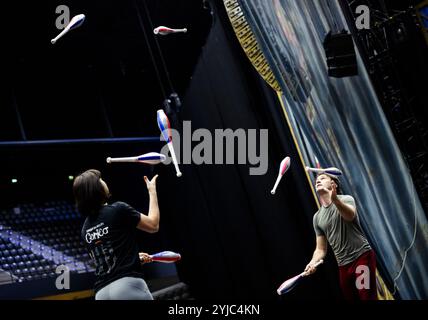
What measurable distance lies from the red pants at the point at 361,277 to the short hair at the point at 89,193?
56.5 inches

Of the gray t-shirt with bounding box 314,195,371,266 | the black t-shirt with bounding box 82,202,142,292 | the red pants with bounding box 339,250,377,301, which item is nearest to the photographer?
the black t-shirt with bounding box 82,202,142,292

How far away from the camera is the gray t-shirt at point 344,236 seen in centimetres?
284

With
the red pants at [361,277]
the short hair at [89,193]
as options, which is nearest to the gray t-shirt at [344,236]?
the red pants at [361,277]

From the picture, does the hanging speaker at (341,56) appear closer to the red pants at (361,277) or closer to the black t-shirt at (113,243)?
the red pants at (361,277)

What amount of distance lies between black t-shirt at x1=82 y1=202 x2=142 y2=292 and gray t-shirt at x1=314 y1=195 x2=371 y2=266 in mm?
1238

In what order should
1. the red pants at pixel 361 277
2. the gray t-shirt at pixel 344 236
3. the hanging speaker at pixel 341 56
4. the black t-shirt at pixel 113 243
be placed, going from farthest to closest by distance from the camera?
the hanging speaker at pixel 341 56 → the gray t-shirt at pixel 344 236 → the red pants at pixel 361 277 → the black t-shirt at pixel 113 243

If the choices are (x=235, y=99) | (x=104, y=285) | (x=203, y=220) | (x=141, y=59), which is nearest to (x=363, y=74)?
(x=235, y=99)

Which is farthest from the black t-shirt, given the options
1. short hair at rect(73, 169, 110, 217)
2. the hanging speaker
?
the hanging speaker

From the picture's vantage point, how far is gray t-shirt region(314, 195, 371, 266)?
284 cm

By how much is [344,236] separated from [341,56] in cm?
167

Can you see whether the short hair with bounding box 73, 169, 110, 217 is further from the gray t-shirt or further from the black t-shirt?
the gray t-shirt

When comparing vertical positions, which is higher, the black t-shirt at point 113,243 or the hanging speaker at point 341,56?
the hanging speaker at point 341,56

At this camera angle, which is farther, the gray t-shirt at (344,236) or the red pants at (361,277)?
the gray t-shirt at (344,236)
